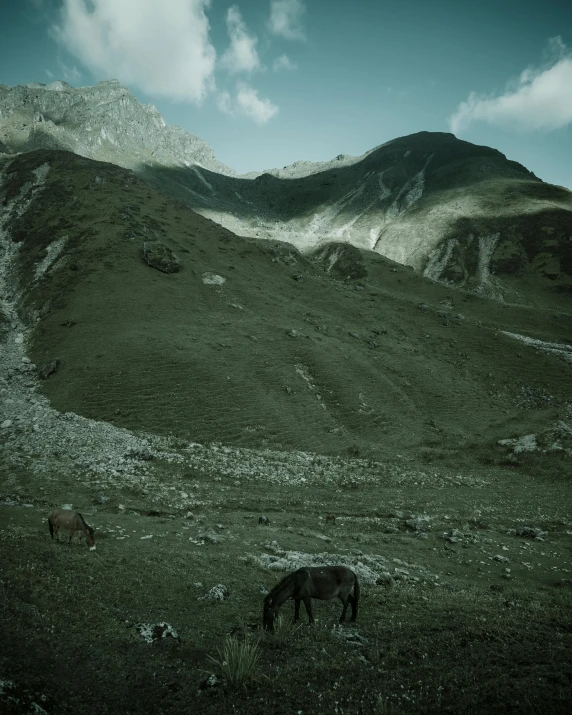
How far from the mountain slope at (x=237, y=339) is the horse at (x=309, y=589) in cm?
2427

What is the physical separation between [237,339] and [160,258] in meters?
25.7

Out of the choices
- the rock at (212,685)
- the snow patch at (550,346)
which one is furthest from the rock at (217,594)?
the snow patch at (550,346)

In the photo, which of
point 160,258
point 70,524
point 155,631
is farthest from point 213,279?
point 155,631

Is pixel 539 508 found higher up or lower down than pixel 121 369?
lower down

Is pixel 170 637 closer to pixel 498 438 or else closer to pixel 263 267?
pixel 498 438

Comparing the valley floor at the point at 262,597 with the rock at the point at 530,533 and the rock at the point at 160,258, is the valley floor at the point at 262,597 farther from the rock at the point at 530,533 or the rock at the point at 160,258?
the rock at the point at 160,258

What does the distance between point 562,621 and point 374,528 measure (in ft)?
42.2

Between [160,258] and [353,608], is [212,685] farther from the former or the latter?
[160,258]

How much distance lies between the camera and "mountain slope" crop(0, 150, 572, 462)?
127ft

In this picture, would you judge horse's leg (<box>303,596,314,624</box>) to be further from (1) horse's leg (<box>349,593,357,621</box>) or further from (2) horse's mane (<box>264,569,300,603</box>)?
(1) horse's leg (<box>349,593,357,621</box>)

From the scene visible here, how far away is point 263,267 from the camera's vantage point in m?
79.0

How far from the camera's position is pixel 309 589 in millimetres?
10547

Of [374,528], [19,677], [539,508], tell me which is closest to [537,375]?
[539,508]

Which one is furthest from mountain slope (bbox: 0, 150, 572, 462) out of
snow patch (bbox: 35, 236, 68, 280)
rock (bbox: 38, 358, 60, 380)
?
rock (bbox: 38, 358, 60, 380)
